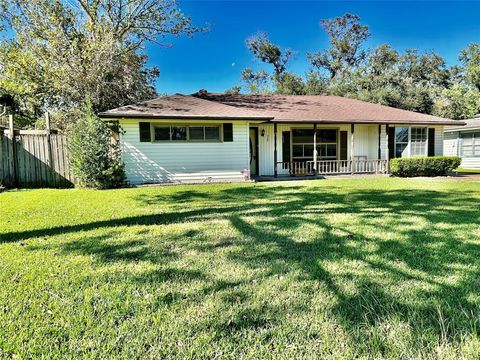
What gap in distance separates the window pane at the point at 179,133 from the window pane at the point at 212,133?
2.88 feet

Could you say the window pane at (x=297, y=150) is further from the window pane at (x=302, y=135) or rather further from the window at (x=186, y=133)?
the window at (x=186, y=133)

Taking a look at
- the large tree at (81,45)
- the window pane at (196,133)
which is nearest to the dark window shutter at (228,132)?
the window pane at (196,133)

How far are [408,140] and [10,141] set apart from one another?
17430mm

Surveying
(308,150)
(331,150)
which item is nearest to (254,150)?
(308,150)

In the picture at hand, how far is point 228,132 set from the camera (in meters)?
12.3

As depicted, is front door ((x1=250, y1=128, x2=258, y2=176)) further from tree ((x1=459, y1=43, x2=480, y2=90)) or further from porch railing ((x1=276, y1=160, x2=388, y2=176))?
tree ((x1=459, y1=43, x2=480, y2=90))

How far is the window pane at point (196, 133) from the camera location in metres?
12.1

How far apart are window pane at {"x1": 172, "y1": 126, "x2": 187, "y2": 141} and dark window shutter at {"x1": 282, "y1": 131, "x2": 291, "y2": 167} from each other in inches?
204

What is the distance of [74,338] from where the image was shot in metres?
2.07

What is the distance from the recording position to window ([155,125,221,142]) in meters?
11.8

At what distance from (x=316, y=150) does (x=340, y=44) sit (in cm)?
2487

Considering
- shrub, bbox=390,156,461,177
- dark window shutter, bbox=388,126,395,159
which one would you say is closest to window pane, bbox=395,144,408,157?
dark window shutter, bbox=388,126,395,159

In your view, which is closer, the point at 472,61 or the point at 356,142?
the point at 356,142

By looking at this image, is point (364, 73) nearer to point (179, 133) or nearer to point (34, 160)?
point (179, 133)
